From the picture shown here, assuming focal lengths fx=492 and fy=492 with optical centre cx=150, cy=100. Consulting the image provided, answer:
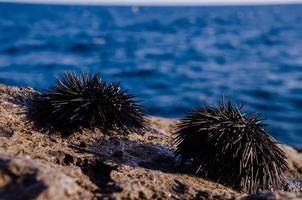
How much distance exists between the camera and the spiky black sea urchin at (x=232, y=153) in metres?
3.55

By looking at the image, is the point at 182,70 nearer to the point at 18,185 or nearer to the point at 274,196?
the point at 274,196

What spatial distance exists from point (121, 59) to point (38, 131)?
22031mm

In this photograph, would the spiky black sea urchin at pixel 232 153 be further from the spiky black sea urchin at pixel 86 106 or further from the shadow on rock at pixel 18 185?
the shadow on rock at pixel 18 185

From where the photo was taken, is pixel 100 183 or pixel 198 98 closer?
pixel 100 183

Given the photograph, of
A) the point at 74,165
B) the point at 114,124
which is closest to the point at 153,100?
the point at 114,124

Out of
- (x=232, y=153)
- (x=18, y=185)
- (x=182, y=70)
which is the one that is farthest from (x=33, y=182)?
(x=182, y=70)

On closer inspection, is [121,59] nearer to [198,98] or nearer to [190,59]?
[190,59]

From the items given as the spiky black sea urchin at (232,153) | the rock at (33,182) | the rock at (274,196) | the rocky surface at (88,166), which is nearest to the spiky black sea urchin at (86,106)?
the rocky surface at (88,166)

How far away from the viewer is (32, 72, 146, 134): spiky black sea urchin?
13.4 ft

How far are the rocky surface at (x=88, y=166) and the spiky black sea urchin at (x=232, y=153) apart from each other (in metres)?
0.12

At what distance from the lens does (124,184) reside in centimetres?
291

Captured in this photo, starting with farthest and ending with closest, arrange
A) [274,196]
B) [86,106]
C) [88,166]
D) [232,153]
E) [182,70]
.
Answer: [182,70] < [86,106] < [232,153] < [88,166] < [274,196]

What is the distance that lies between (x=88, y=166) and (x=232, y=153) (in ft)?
3.38

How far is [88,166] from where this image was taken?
3.31 m
